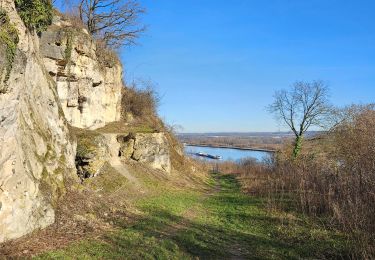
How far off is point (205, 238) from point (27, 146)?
229 inches

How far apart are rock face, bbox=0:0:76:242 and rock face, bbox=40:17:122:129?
15.9 feet

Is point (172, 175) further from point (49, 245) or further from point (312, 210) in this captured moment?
point (49, 245)

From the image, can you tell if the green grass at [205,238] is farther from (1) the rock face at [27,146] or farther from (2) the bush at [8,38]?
(2) the bush at [8,38]

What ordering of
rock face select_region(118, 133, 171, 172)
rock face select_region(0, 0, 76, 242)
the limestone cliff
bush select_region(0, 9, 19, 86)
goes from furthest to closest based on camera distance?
1. rock face select_region(118, 133, 171, 172)
2. bush select_region(0, 9, 19, 86)
3. the limestone cliff
4. rock face select_region(0, 0, 76, 242)

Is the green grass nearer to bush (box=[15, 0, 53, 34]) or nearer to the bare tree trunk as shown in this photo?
bush (box=[15, 0, 53, 34])

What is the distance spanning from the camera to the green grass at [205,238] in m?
9.46

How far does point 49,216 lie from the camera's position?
34.2 feet

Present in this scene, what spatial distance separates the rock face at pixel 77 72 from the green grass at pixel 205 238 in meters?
7.39

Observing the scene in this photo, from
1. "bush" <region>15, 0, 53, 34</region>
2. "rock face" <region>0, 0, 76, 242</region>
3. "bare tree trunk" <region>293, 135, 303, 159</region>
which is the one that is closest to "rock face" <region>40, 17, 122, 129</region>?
"bush" <region>15, 0, 53, 34</region>

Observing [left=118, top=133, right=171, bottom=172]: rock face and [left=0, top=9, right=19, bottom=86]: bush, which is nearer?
[left=0, top=9, right=19, bottom=86]: bush

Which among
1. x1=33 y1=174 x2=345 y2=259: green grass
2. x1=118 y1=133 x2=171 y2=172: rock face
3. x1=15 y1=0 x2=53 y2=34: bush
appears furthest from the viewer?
x1=118 y1=133 x2=171 y2=172: rock face

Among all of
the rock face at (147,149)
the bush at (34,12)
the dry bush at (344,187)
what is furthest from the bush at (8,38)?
the rock face at (147,149)

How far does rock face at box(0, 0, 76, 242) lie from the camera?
9.03 metres

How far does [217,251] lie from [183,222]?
3.62 meters
